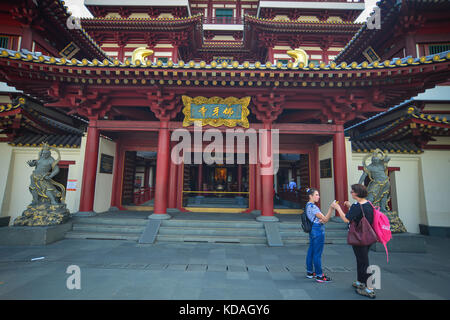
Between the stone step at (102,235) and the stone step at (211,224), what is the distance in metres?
0.92

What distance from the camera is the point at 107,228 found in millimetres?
6262

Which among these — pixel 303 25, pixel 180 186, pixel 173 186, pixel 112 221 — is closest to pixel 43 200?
pixel 112 221

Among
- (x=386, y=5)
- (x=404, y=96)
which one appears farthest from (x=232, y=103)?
(x=386, y=5)

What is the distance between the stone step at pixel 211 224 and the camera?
643 cm

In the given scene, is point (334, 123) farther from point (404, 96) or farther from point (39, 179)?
point (39, 179)

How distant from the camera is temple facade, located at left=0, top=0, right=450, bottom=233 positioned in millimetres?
5871

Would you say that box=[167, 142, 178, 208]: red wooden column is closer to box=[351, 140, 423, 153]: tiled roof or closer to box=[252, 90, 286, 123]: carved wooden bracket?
box=[252, 90, 286, 123]: carved wooden bracket

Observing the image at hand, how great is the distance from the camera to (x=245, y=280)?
3494mm

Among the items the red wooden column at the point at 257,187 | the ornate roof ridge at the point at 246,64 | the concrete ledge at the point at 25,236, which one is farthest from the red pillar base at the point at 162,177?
the red wooden column at the point at 257,187

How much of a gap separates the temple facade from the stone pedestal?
80 centimetres

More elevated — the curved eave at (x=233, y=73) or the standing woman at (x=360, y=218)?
the curved eave at (x=233, y=73)

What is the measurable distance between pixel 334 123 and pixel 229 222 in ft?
16.8

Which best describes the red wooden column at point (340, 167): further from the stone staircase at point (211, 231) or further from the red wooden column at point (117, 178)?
the red wooden column at point (117, 178)

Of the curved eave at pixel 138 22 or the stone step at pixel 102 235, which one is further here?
the curved eave at pixel 138 22
